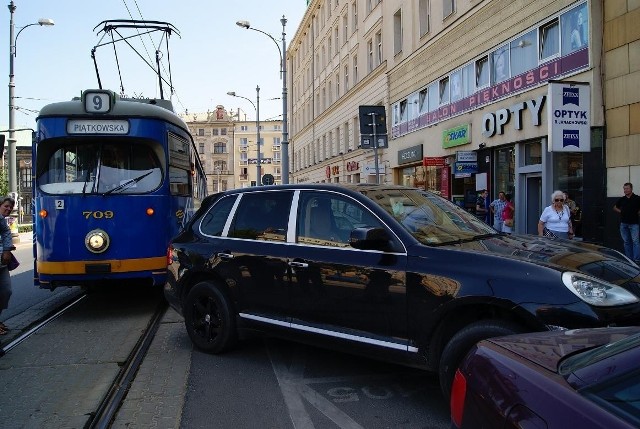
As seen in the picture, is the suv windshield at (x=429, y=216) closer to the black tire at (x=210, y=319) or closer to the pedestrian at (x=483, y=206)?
the black tire at (x=210, y=319)

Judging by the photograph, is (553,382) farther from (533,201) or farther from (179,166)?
(533,201)

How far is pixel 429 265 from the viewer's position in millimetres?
3717

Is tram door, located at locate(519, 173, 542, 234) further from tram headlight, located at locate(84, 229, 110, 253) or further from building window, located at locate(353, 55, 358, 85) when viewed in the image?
building window, located at locate(353, 55, 358, 85)

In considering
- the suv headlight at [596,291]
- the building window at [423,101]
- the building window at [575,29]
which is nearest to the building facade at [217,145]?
the building window at [423,101]

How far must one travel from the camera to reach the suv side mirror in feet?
12.7

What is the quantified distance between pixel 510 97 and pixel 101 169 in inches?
476

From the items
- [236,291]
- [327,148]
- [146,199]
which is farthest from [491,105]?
[327,148]

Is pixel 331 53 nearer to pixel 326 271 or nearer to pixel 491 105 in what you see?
pixel 491 105

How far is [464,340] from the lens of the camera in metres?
3.43

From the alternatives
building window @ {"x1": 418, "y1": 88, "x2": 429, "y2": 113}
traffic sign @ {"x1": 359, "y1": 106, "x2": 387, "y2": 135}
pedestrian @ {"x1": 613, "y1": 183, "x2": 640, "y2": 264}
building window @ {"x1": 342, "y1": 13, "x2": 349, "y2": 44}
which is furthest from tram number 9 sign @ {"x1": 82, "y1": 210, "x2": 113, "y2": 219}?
building window @ {"x1": 342, "y1": 13, "x2": 349, "y2": 44}

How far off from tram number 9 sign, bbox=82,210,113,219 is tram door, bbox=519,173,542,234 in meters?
11.8

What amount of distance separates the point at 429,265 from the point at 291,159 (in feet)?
187

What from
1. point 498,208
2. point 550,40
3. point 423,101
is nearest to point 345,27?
point 423,101

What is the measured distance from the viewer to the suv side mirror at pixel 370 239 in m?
3.88
